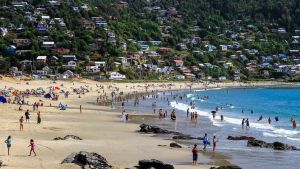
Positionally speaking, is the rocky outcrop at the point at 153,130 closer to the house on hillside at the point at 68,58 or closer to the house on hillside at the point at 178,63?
the house on hillside at the point at 68,58

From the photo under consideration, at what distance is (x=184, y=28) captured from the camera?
191750 millimetres

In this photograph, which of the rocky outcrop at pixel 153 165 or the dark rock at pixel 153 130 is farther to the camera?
the dark rock at pixel 153 130

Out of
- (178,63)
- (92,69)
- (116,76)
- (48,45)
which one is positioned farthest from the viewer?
(178,63)

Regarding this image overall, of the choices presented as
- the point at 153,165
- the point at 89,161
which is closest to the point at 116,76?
the point at 153,165

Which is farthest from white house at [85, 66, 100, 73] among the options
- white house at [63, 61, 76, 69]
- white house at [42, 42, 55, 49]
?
white house at [42, 42, 55, 49]

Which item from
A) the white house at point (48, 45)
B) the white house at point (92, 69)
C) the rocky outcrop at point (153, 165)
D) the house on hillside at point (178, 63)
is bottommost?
the rocky outcrop at point (153, 165)

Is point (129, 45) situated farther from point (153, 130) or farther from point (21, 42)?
point (153, 130)

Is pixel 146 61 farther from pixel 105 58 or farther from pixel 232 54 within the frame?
pixel 232 54

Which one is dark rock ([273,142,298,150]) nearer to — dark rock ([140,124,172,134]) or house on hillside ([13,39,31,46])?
dark rock ([140,124,172,134])

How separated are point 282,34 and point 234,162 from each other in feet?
596

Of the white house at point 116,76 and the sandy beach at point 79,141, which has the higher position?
the white house at point 116,76

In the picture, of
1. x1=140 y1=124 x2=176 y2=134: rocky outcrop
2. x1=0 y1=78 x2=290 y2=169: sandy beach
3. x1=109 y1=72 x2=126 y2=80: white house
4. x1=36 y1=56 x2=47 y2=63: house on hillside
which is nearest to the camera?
x1=0 y1=78 x2=290 y2=169: sandy beach

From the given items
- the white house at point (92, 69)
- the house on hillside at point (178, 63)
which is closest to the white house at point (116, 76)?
the white house at point (92, 69)

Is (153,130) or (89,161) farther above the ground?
(89,161)
